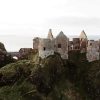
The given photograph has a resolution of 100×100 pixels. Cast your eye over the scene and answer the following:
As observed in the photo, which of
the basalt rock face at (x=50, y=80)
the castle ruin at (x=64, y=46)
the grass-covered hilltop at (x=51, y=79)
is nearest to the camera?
the basalt rock face at (x=50, y=80)

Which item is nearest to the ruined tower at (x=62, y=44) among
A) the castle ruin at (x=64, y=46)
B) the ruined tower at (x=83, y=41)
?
the castle ruin at (x=64, y=46)

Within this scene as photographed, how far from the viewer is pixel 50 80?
12269 centimetres

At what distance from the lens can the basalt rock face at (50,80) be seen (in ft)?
391

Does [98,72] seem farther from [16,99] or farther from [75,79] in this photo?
[16,99]

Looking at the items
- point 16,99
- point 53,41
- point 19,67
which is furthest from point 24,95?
point 53,41

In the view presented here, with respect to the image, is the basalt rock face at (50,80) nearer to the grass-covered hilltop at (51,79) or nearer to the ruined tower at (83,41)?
the grass-covered hilltop at (51,79)

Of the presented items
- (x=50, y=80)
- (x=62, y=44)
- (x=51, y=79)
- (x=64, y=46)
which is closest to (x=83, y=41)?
(x=64, y=46)

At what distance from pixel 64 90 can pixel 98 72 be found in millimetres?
12780

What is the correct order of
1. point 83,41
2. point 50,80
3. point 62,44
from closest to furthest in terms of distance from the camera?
1. point 50,80
2. point 62,44
3. point 83,41

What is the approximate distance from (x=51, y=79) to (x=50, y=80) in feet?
1.78

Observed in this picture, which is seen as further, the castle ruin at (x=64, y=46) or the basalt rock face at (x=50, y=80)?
the castle ruin at (x=64, y=46)

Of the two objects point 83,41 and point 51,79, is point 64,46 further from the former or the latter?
point 51,79

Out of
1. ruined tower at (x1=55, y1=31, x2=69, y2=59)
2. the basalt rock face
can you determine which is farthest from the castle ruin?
the basalt rock face

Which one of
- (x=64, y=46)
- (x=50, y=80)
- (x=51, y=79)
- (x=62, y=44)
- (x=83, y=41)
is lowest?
(x=50, y=80)
